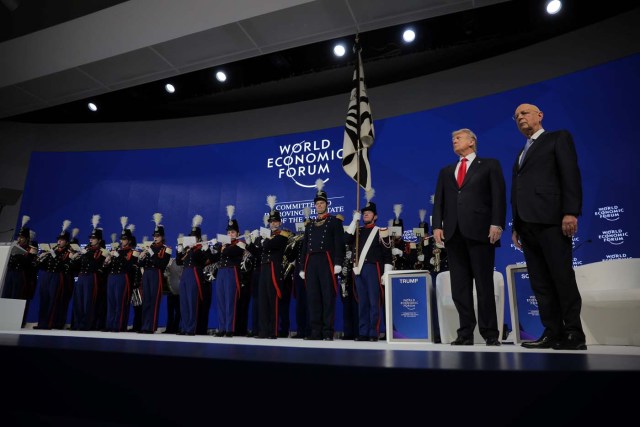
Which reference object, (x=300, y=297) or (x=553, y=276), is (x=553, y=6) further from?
(x=300, y=297)

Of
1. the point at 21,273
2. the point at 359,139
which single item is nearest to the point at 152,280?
the point at 21,273

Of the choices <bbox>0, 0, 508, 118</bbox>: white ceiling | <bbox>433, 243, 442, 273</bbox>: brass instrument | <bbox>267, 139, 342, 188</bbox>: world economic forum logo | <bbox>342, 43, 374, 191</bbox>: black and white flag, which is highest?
<bbox>0, 0, 508, 118</bbox>: white ceiling

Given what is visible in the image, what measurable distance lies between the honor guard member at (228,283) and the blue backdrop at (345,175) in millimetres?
2357

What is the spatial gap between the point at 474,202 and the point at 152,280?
6240 millimetres

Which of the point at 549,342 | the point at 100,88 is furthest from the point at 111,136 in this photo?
the point at 549,342

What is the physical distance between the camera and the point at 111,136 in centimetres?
1154

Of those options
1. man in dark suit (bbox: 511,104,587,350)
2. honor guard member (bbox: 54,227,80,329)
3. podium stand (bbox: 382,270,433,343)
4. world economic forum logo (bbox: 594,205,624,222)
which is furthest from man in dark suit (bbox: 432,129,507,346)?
honor guard member (bbox: 54,227,80,329)

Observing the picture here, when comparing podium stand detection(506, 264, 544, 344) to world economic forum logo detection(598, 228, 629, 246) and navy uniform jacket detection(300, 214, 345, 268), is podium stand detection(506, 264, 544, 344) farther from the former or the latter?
world economic forum logo detection(598, 228, 629, 246)

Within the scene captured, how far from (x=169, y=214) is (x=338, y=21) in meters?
5.95

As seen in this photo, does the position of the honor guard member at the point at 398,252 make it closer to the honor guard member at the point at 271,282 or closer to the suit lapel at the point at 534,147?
the honor guard member at the point at 271,282

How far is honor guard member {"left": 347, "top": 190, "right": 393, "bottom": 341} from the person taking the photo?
6.19m

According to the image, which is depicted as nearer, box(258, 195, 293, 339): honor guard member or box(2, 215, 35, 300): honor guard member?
box(258, 195, 293, 339): honor guard member

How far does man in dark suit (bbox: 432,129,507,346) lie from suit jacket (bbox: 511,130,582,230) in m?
0.33

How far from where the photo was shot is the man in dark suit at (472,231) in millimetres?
3518
